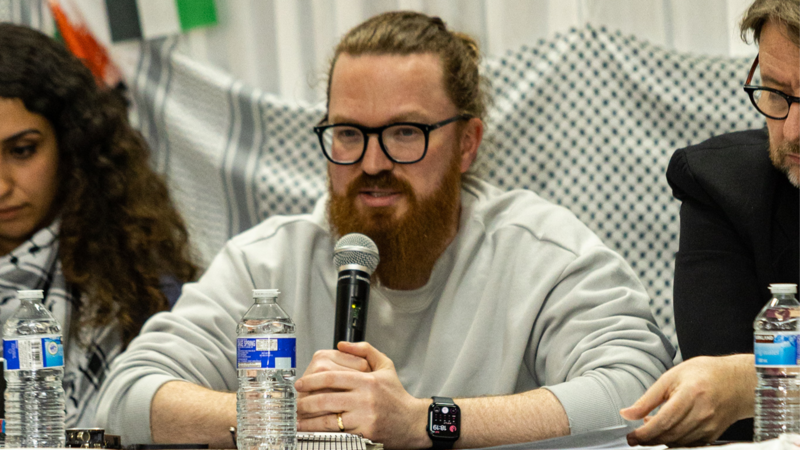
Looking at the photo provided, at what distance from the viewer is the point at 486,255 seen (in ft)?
6.76

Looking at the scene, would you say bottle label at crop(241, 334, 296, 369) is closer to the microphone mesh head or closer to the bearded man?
the microphone mesh head

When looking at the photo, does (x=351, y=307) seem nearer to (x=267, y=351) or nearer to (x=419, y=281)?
(x=267, y=351)

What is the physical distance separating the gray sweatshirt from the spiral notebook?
49cm

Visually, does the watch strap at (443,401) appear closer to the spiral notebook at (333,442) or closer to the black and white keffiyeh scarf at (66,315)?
the spiral notebook at (333,442)

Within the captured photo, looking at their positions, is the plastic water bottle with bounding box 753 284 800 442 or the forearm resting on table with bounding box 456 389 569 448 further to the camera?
the forearm resting on table with bounding box 456 389 569 448

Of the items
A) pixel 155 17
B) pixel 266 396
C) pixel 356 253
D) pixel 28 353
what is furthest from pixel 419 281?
pixel 155 17

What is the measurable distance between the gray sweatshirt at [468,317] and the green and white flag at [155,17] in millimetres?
1244

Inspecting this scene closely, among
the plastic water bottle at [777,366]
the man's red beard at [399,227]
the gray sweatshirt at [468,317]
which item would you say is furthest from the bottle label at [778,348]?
the man's red beard at [399,227]

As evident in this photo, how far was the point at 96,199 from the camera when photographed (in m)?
2.53

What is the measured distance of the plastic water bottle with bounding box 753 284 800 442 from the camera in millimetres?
1193

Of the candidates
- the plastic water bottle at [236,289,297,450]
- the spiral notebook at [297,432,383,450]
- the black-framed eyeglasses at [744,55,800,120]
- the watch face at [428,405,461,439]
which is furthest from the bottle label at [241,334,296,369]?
the black-framed eyeglasses at [744,55,800,120]

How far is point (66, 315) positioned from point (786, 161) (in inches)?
73.0

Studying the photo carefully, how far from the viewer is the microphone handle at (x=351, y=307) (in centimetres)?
151

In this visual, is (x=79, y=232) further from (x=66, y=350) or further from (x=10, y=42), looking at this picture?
(x=10, y=42)
